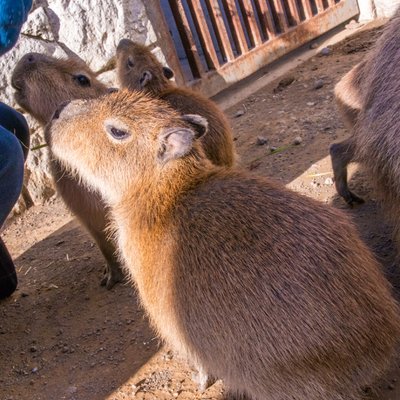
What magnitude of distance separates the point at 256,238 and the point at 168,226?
31 centimetres

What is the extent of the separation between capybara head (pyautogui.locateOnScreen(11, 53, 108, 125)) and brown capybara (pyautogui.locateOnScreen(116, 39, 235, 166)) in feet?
1.26

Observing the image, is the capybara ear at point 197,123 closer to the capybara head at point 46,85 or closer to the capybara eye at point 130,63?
the capybara head at point 46,85

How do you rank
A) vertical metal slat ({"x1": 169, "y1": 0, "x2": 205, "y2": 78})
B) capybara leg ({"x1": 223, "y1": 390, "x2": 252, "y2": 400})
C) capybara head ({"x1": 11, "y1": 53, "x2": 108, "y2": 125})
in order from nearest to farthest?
capybara leg ({"x1": 223, "y1": 390, "x2": 252, "y2": 400}) < capybara head ({"x1": 11, "y1": 53, "x2": 108, "y2": 125}) < vertical metal slat ({"x1": 169, "y1": 0, "x2": 205, "y2": 78})

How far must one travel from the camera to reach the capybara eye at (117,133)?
2237mm

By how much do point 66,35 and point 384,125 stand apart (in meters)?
2.62

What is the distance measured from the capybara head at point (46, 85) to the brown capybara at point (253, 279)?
1.11m

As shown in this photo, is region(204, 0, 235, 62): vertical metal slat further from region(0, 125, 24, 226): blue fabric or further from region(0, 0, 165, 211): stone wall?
region(0, 125, 24, 226): blue fabric

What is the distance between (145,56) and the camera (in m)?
3.72

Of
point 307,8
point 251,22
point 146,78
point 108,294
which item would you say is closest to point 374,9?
point 307,8

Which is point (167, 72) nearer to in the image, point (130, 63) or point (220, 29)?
point (130, 63)

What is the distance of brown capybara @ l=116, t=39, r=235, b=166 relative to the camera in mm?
2953

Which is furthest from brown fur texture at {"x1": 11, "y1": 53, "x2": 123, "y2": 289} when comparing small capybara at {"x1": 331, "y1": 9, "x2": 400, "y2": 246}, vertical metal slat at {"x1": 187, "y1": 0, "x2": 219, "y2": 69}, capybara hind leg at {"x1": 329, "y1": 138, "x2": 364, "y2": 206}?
vertical metal slat at {"x1": 187, "y1": 0, "x2": 219, "y2": 69}

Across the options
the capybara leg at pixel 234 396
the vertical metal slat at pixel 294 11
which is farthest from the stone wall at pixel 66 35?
the capybara leg at pixel 234 396

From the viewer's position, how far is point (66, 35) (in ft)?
13.4
